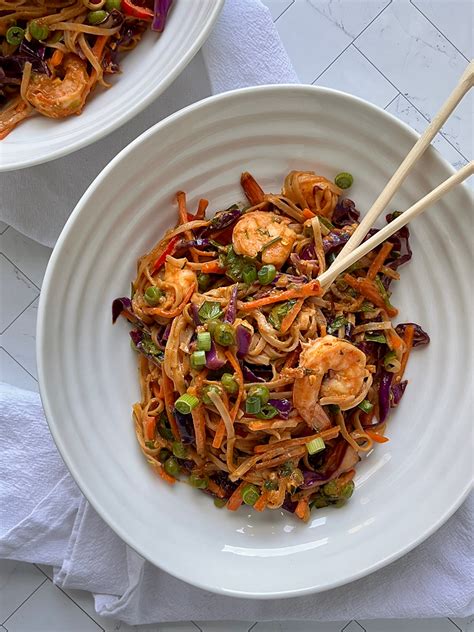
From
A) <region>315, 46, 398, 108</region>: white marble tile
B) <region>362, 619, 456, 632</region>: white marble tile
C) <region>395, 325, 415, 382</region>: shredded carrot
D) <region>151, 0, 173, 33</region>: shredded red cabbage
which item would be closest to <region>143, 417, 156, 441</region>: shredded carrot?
<region>395, 325, 415, 382</region>: shredded carrot

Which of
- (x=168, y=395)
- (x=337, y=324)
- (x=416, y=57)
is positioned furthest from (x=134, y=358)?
(x=416, y=57)

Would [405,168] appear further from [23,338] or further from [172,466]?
[23,338]

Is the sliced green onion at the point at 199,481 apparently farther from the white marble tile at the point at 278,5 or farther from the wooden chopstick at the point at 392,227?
the white marble tile at the point at 278,5

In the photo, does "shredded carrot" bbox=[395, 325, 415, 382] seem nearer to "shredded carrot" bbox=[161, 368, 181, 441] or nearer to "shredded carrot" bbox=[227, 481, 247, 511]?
"shredded carrot" bbox=[227, 481, 247, 511]

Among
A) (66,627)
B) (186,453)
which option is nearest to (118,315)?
(186,453)

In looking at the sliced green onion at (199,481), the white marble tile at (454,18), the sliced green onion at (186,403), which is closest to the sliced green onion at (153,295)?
the sliced green onion at (186,403)
